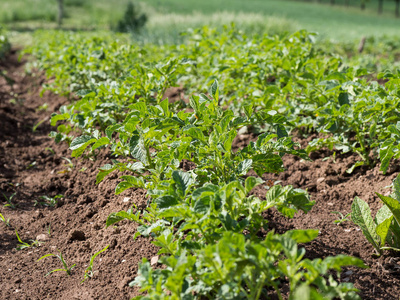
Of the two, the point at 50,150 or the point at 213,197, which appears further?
the point at 50,150

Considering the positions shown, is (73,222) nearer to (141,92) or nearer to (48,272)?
(48,272)

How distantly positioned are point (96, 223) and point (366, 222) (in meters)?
1.70

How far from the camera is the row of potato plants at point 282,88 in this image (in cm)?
291

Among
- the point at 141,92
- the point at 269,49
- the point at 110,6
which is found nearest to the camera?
the point at 141,92

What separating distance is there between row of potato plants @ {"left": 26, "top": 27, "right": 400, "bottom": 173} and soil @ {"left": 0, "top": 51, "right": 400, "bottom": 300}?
26 centimetres

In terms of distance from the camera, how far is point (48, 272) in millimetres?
2279

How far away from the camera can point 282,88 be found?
3.55m

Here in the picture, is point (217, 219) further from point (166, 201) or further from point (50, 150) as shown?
point (50, 150)

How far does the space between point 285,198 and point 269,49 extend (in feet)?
10.0

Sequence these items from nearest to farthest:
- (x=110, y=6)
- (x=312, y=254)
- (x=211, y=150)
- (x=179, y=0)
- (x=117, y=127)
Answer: (x=211, y=150) < (x=312, y=254) < (x=117, y=127) < (x=110, y=6) < (x=179, y=0)

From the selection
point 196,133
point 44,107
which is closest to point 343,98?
point 196,133

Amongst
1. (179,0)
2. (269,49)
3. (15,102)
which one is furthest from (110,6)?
(269,49)

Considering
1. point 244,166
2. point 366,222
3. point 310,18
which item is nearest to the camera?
point 244,166

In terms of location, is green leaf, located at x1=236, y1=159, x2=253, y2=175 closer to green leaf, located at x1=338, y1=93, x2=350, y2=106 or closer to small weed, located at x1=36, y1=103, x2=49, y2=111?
green leaf, located at x1=338, y1=93, x2=350, y2=106
